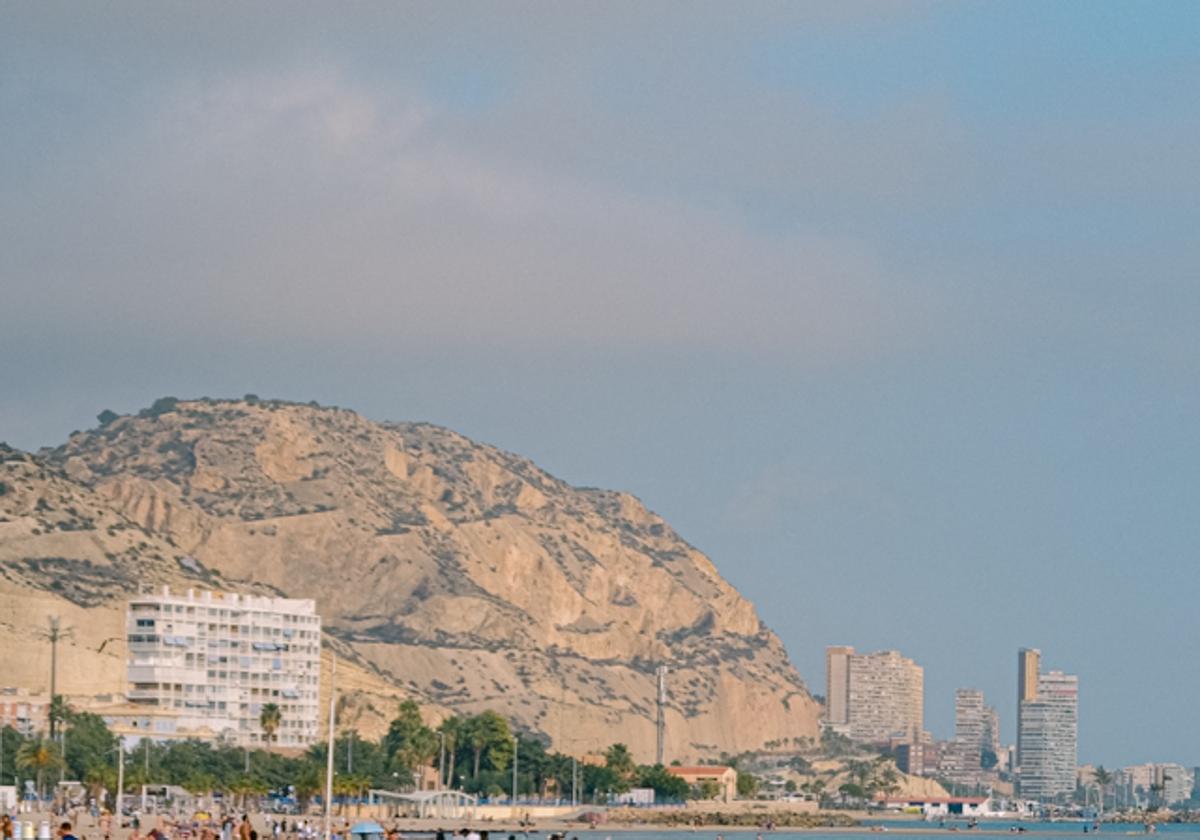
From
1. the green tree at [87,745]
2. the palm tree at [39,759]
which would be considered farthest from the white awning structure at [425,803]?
the palm tree at [39,759]

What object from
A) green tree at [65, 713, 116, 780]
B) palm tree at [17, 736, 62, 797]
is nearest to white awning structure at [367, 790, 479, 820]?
green tree at [65, 713, 116, 780]

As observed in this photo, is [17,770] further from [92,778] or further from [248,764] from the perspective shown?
[248,764]

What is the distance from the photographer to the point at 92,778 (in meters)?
161

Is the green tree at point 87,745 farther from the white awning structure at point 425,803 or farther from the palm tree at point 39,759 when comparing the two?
the white awning structure at point 425,803

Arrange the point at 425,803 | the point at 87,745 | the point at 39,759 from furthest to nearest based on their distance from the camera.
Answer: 1. the point at 425,803
2. the point at 87,745
3. the point at 39,759

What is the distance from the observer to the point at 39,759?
163625mm

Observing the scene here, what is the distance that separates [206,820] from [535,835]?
52070mm

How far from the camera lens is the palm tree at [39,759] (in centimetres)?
16388

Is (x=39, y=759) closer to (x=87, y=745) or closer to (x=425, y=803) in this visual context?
(x=87, y=745)

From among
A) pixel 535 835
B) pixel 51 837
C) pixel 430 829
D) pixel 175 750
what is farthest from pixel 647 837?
pixel 51 837

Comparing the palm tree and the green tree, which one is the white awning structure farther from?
the palm tree

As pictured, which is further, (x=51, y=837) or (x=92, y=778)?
(x=92, y=778)

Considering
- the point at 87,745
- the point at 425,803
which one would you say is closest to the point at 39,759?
the point at 87,745

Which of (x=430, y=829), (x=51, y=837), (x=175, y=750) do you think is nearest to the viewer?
(x=51, y=837)
